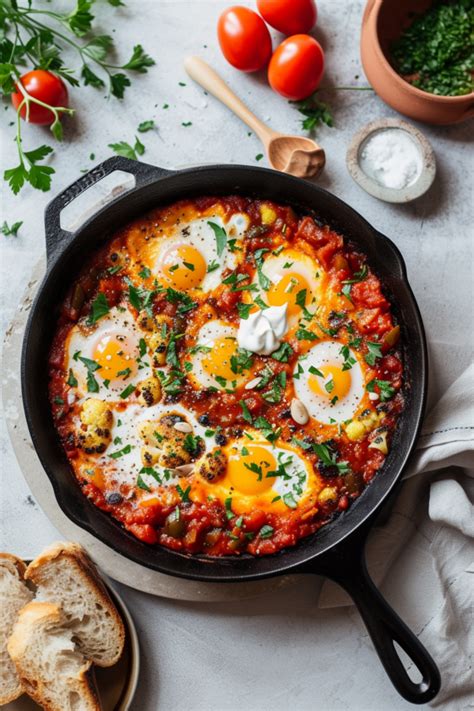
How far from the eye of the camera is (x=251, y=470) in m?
4.57

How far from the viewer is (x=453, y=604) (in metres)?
4.70

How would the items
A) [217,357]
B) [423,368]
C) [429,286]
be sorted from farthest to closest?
[429,286]
[217,357]
[423,368]

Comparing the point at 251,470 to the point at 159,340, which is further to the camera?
the point at 159,340

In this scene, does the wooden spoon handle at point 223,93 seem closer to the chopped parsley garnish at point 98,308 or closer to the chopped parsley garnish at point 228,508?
the chopped parsley garnish at point 98,308

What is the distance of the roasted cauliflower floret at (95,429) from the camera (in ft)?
15.1

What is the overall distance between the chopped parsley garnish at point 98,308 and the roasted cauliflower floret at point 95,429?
1.64 feet

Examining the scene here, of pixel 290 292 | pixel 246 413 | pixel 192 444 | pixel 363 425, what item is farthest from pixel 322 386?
pixel 192 444

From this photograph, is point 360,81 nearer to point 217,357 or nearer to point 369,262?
point 369,262

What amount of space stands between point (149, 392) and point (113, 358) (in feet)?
0.96

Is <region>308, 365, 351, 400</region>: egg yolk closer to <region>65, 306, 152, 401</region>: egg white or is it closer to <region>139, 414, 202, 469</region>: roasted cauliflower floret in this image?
<region>139, 414, 202, 469</region>: roasted cauliflower floret

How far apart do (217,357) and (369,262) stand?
109 cm

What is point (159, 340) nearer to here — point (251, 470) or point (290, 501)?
point (251, 470)

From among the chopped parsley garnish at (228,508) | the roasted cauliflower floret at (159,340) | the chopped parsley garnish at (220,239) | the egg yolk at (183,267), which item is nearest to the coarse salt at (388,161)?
the chopped parsley garnish at (220,239)

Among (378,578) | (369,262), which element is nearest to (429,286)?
(369,262)
